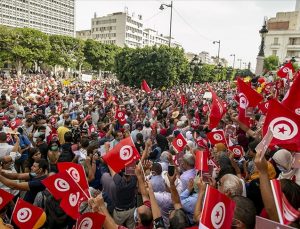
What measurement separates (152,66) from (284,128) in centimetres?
2339

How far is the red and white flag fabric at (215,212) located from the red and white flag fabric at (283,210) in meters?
0.34

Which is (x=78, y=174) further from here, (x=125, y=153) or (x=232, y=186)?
(x=232, y=186)

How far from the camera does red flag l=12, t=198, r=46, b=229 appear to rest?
3396 millimetres

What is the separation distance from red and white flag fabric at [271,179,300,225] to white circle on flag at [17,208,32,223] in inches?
105

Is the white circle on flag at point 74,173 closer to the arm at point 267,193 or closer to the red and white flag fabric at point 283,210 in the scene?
the arm at point 267,193

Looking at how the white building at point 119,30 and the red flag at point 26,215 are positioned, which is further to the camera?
the white building at point 119,30

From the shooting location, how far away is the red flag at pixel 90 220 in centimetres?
279

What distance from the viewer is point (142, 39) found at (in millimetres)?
114188

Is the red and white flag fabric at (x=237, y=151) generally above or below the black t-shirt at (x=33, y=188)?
above

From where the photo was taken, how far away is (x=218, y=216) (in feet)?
7.00

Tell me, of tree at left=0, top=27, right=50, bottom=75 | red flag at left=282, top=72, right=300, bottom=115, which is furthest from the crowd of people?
tree at left=0, top=27, right=50, bottom=75

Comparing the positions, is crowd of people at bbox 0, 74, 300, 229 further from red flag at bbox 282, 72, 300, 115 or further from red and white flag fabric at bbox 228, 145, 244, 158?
red flag at bbox 282, 72, 300, 115

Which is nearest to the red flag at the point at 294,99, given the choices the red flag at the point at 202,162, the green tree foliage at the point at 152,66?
the red flag at the point at 202,162

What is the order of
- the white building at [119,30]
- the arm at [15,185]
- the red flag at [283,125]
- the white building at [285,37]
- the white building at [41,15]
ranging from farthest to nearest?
the white building at [119,30] → the white building at [41,15] → the white building at [285,37] → the arm at [15,185] → the red flag at [283,125]
